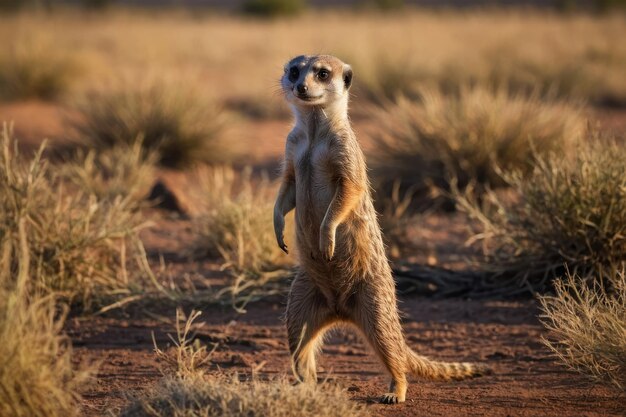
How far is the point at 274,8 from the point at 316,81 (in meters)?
28.5

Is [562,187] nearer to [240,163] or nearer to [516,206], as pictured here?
[516,206]

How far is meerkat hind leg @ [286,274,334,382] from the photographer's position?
4.29m

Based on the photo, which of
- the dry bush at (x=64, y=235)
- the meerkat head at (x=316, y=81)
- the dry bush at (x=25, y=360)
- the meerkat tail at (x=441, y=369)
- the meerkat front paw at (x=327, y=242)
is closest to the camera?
the dry bush at (x=25, y=360)

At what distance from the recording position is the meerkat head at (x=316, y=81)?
435 centimetres

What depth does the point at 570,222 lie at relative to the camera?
585 cm

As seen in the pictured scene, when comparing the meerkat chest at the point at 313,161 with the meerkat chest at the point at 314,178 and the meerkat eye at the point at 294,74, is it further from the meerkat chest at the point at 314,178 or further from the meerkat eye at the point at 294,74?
the meerkat eye at the point at 294,74

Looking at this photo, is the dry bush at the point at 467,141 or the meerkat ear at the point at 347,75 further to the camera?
the dry bush at the point at 467,141

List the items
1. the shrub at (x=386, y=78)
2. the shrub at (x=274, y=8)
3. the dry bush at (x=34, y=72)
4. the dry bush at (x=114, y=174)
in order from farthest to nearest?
the shrub at (x=274, y=8)
the shrub at (x=386, y=78)
the dry bush at (x=34, y=72)
the dry bush at (x=114, y=174)

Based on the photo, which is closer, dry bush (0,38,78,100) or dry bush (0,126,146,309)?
dry bush (0,126,146,309)

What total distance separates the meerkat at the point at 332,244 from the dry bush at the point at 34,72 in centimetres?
988

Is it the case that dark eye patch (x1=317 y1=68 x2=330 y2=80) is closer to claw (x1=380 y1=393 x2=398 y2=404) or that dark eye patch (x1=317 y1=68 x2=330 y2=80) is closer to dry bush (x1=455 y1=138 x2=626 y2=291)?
claw (x1=380 y1=393 x2=398 y2=404)

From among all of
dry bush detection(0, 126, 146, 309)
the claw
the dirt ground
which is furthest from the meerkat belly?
dry bush detection(0, 126, 146, 309)

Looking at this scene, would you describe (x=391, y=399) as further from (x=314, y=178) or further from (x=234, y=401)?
(x=314, y=178)

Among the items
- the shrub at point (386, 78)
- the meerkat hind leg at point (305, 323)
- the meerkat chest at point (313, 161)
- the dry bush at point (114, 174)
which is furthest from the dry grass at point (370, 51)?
the meerkat hind leg at point (305, 323)
